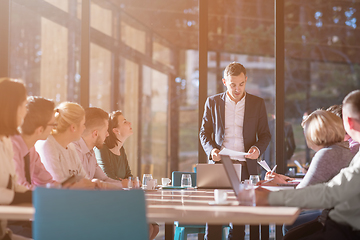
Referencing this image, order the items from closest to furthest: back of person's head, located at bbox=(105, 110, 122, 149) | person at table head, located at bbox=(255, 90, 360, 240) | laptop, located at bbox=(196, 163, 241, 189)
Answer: person at table head, located at bbox=(255, 90, 360, 240) → laptop, located at bbox=(196, 163, 241, 189) → back of person's head, located at bbox=(105, 110, 122, 149)

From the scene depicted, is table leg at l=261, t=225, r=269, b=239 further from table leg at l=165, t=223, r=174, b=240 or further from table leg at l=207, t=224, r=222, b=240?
table leg at l=207, t=224, r=222, b=240

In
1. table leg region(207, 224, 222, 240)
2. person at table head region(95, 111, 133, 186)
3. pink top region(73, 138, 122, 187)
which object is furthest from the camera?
person at table head region(95, 111, 133, 186)

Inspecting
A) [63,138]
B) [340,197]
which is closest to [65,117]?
[63,138]

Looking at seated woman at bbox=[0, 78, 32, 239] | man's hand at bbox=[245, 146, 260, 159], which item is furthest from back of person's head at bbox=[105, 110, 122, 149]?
seated woman at bbox=[0, 78, 32, 239]

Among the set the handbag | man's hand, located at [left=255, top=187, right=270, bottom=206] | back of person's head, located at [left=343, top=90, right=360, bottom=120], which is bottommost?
the handbag

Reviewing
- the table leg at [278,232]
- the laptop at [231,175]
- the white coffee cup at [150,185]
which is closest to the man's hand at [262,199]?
the laptop at [231,175]

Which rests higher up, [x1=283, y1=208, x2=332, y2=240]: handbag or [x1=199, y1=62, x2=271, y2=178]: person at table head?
[x1=199, y1=62, x2=271, y2=178]: person at table head

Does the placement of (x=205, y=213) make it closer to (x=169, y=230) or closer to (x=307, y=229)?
(x=307, y=229)

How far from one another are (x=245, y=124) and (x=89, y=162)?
1.56 metres

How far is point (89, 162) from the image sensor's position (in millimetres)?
3521

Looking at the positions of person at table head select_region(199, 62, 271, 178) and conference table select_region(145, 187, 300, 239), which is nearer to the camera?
conference table select_region(145, 187, 300, 239)

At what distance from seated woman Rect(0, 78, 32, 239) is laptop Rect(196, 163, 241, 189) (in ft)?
4.41

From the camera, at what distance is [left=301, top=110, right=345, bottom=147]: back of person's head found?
2.50 m

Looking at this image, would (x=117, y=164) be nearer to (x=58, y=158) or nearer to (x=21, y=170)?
(x=58, y=158)
